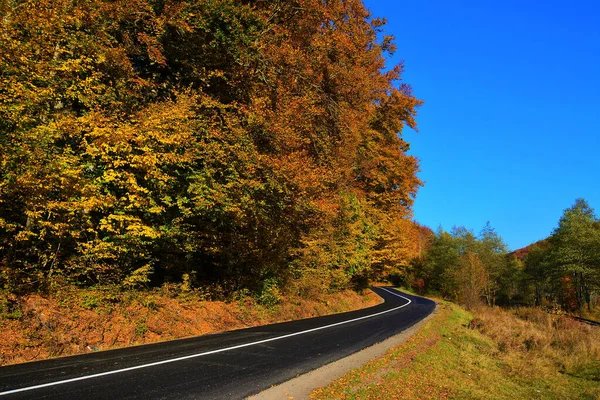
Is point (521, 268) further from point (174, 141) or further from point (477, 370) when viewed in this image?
point (174, 141)

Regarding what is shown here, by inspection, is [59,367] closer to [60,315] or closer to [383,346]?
[60,315]

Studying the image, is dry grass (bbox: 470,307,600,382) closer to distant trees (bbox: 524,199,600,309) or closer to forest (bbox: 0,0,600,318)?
forest (bbox: 0,0,600,318)

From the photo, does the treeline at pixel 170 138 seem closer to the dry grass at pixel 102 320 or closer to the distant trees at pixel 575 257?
the dry grass at pixel 102 320

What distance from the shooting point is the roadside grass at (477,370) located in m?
6.54

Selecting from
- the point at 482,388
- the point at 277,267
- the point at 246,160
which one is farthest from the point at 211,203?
the point at 482,388

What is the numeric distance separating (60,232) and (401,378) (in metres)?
8.63

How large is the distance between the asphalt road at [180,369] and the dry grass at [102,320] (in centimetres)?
86

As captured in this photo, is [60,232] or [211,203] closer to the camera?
[60,232]

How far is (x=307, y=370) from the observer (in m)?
7.02

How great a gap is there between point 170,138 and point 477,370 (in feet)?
34.8

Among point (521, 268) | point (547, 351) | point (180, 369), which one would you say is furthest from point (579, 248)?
point (180, 369)

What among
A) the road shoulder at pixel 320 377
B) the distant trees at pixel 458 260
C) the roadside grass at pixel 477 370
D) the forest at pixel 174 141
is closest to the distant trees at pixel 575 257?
the distant trees at pixel 458 260

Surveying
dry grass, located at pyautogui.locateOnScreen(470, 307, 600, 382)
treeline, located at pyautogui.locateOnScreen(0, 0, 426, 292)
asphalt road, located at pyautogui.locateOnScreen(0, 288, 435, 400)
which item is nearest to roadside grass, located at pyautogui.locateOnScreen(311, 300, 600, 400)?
dry grass, located at pyautogui.locateOnScreen(470, 307, 600, 382)

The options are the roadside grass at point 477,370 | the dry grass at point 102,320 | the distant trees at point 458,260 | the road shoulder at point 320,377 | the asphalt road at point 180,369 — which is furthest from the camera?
the distant trees at point 458,260
